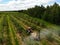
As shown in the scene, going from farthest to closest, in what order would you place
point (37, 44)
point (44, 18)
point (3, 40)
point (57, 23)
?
point (44, 18), point (57, 23), point (3, 40), point (37, 44)

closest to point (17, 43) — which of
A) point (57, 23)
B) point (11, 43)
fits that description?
point (11, 43)

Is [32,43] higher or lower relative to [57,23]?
higher

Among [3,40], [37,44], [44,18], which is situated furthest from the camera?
[44,18]

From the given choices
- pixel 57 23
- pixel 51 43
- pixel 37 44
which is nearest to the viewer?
pixel 37 44

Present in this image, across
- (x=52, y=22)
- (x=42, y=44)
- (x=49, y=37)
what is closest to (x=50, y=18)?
(x=52, y=22)

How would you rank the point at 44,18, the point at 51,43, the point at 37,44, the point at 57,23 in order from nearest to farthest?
1. the point at 37,44
2. the point at 51,43
3. the point at 57,23
4. the point at 44,18

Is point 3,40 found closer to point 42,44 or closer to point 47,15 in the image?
point 42,44

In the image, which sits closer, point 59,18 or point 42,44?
point 42,44

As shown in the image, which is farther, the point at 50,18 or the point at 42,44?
the point at 50,18

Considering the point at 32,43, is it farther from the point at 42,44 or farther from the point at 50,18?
the point at 50,18
